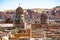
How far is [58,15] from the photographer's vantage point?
90.3 ft

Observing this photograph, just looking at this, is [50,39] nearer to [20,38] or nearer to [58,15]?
[20,38]

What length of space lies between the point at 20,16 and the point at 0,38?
4.37 m

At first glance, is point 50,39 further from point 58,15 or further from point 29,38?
point 58,15

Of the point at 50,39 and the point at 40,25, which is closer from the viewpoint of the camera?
the point at 50,39

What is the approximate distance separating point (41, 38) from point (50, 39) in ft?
1.31

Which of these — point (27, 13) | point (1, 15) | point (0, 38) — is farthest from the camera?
point (27, 13)

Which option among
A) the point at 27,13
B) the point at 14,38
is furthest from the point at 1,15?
the point at 14,38

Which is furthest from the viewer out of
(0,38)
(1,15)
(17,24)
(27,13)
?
(27,13)

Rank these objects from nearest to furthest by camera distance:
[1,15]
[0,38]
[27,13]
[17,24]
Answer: [0,38]
[17,24]
[1,15]
[27,13]

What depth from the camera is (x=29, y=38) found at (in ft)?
33.4

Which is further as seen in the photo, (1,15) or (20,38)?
(1,15)

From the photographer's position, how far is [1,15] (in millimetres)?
27438

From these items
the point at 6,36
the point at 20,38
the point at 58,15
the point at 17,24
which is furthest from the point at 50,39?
the point at 58,15

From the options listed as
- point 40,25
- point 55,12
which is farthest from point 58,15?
point 40,25
